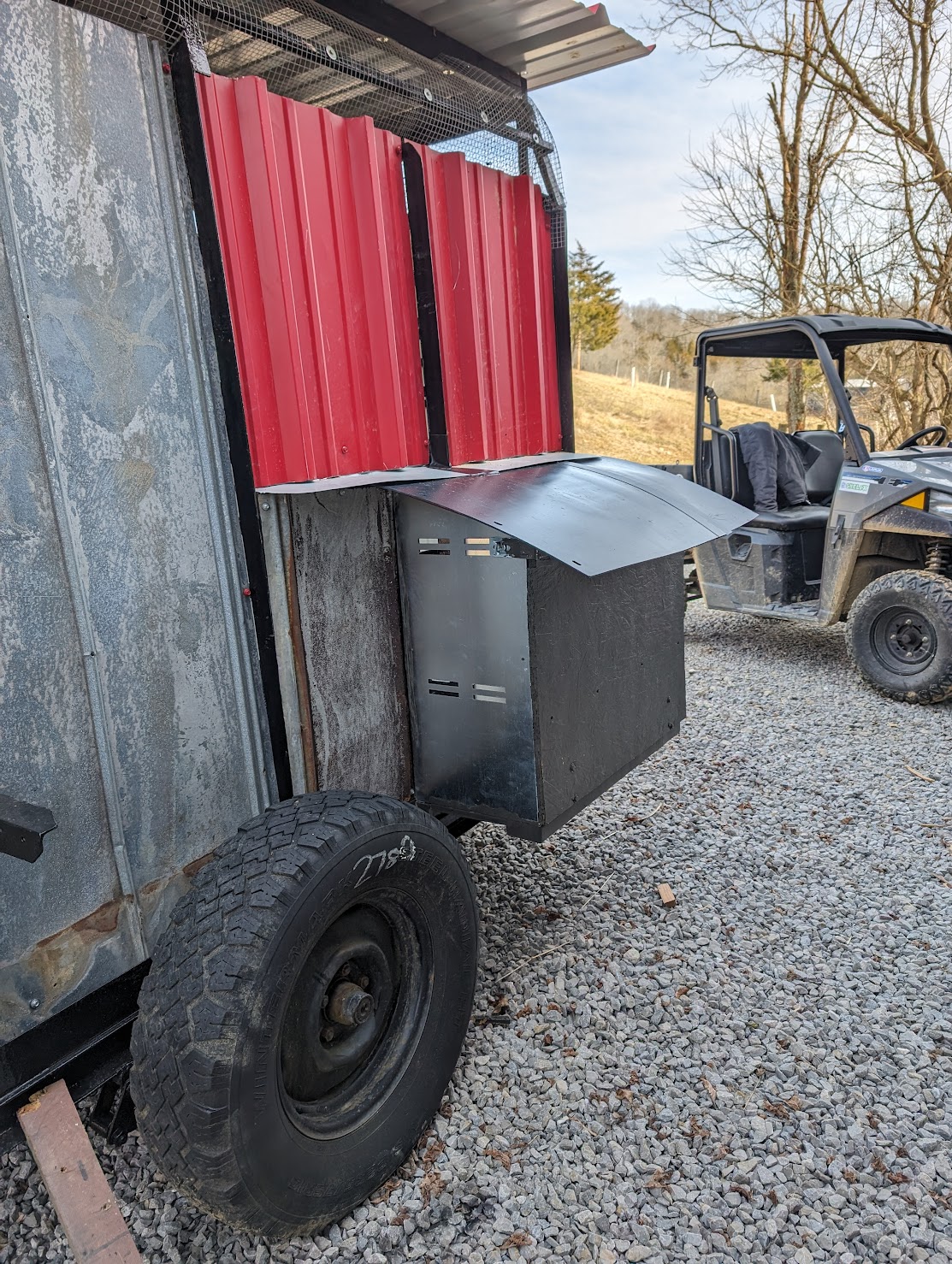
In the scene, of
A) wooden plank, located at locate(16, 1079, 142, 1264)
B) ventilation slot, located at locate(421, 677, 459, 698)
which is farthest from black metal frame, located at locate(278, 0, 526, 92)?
wooden plank, located at locate(16, 1079, 142, 1264)

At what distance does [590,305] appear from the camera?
35188 mm

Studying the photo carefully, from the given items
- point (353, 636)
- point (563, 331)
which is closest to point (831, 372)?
point (563, 331)

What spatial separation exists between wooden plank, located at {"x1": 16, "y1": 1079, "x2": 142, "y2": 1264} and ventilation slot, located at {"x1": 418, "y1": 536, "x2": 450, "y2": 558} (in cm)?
153

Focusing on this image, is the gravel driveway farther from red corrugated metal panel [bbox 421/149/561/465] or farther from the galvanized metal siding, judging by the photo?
red corrugated metal panel [bbox 421/149/561/465]

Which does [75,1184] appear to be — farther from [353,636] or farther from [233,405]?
[233,405]

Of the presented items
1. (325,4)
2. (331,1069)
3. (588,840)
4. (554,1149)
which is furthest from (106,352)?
(588,840)

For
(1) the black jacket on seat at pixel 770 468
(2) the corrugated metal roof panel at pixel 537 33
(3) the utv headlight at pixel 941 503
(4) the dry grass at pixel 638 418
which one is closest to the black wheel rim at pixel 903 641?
(3) the utv headlight at pixel 941 503

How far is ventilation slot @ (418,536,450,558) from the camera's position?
236 centimetres

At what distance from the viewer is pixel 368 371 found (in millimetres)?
2477

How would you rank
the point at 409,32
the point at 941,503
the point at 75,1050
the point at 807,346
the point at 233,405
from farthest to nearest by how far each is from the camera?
the point at 807,346, the point at 941,503, the point at 409,32, the point at 233,405, the point at 75,1050

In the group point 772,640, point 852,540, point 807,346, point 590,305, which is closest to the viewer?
point 852,540

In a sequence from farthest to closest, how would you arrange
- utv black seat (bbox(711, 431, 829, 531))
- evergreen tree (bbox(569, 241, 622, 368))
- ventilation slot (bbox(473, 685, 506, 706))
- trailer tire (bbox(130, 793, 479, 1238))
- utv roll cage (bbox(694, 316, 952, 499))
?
evergreen tree (bbox(569, 241, 622, 368))
utv black seat (bbox(711, 431, 829, 531))
utv roll cage (bbox(694, 316, 952, 499))
ventilation slot (bbox(473, 685, 506, 706))
trailer tire (bbox(130, 793, 479, 1238))

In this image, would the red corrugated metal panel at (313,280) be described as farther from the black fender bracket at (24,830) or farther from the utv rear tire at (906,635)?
the utv rear tire at (906,635)

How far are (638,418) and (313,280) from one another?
26.8 meters
